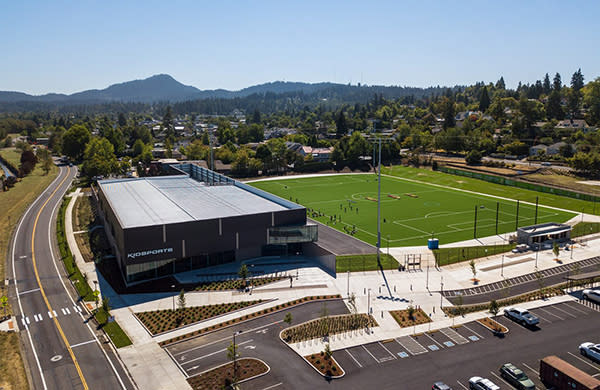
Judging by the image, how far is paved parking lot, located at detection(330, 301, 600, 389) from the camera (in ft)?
118

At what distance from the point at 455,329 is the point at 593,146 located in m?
124

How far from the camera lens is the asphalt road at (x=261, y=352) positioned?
36.0m

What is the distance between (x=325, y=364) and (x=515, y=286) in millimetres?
30705

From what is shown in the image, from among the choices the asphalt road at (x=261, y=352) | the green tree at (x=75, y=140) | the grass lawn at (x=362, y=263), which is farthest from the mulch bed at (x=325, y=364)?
the green tree at (x=75, y=140)

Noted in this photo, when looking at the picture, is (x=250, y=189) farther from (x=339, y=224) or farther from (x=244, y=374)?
(x=244, y=374)

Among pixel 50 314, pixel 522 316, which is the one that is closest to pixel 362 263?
pixel 522 316

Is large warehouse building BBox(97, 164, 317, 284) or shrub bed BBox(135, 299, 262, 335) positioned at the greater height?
large warehouse building BBox(97, 164, 317, 284)

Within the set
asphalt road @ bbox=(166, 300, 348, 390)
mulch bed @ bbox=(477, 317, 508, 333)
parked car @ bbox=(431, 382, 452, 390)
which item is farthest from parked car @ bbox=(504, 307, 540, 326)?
asphalt road @ bbox=(166, 300, 348, 390)

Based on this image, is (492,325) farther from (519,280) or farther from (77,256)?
(77,256)

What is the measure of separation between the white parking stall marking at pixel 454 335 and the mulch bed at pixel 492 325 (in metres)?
3.64

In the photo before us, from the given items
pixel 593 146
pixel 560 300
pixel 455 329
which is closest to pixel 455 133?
pixel 593 146

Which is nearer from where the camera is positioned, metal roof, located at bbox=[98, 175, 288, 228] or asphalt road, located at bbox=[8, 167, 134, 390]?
asphalt road, located at bbox=[8, 167, 134, 390]

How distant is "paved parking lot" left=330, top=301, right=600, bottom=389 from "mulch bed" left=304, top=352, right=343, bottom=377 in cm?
79

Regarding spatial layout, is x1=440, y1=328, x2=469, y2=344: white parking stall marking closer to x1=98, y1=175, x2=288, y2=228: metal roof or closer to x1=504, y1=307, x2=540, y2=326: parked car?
x1=504, y1=307, x2=540, y2=326: parked car
